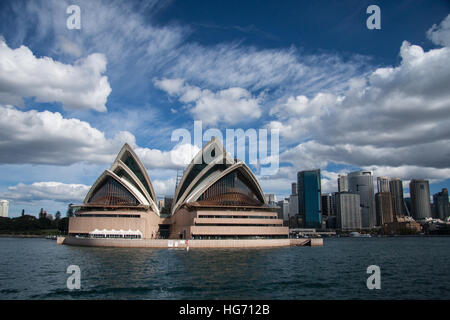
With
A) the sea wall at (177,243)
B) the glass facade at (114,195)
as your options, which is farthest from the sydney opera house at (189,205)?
the sea wall at (177,243)

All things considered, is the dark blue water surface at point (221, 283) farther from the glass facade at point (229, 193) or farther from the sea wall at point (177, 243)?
the glass facade at point (229, 193)

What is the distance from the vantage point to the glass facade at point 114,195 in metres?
74.5

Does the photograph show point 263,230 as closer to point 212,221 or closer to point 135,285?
point 212,221

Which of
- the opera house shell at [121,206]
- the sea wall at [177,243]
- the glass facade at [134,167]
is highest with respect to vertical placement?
the glass facade at [134,167]

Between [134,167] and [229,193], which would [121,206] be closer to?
[134,167]

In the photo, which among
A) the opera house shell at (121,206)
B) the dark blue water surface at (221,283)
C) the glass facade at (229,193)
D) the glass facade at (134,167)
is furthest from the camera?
the glass facade at (134,167)

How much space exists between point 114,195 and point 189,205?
18.8 m

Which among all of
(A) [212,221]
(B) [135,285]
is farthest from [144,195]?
(B) [135,285]

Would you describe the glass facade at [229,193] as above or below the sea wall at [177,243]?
above

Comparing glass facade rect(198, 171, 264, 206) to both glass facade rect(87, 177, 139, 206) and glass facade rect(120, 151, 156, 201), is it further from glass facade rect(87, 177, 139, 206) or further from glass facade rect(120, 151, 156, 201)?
glass facade rect(87, 177, 139, 206)

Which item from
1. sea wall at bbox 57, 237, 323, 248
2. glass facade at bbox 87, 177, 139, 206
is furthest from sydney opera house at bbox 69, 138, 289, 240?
sea wall at bbox 57, 237, 323, 248

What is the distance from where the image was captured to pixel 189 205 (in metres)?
67.5

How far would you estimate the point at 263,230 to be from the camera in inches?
2579
